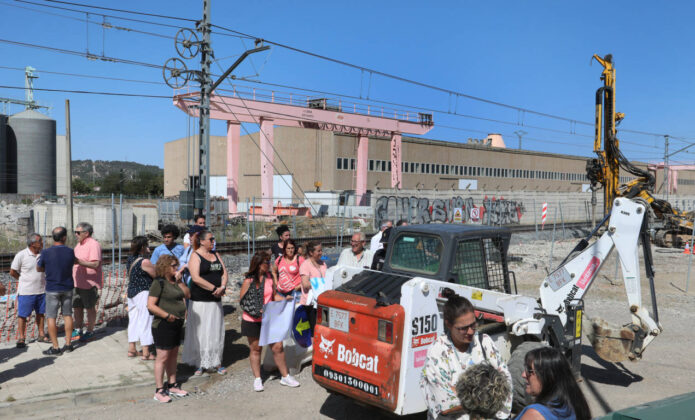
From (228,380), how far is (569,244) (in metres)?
22.1

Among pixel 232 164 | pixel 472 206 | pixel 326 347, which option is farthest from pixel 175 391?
pixel 472 206

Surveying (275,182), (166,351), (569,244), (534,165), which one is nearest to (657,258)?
(569,244)

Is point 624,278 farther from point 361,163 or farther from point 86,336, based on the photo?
point 361,163

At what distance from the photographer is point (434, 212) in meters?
34.9

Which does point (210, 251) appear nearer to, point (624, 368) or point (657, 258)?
point (624, 368)

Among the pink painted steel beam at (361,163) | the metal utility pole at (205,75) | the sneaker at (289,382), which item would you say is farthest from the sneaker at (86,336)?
the pink painted steel beam at (361,163)

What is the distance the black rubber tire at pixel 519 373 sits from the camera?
558 centimetres

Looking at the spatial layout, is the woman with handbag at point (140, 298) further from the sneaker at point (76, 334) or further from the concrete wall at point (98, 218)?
the concrete wall at point (98, 218)

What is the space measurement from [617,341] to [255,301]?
4.70 metres

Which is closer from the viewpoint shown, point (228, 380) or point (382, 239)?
point (228, 380)

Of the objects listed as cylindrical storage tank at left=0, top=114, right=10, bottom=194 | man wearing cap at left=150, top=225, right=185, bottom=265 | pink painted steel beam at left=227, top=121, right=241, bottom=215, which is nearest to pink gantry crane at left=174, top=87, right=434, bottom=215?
pink painted steel beam at left=227, top=121, right=241, bottom=215

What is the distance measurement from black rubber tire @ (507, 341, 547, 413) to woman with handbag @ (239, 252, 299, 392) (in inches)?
116

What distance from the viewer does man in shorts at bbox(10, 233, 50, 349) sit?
25.5 ft

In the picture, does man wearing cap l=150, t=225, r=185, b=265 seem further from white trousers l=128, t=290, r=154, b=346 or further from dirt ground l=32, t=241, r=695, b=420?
dirt ground l=32, t=241, r=695, b=420
